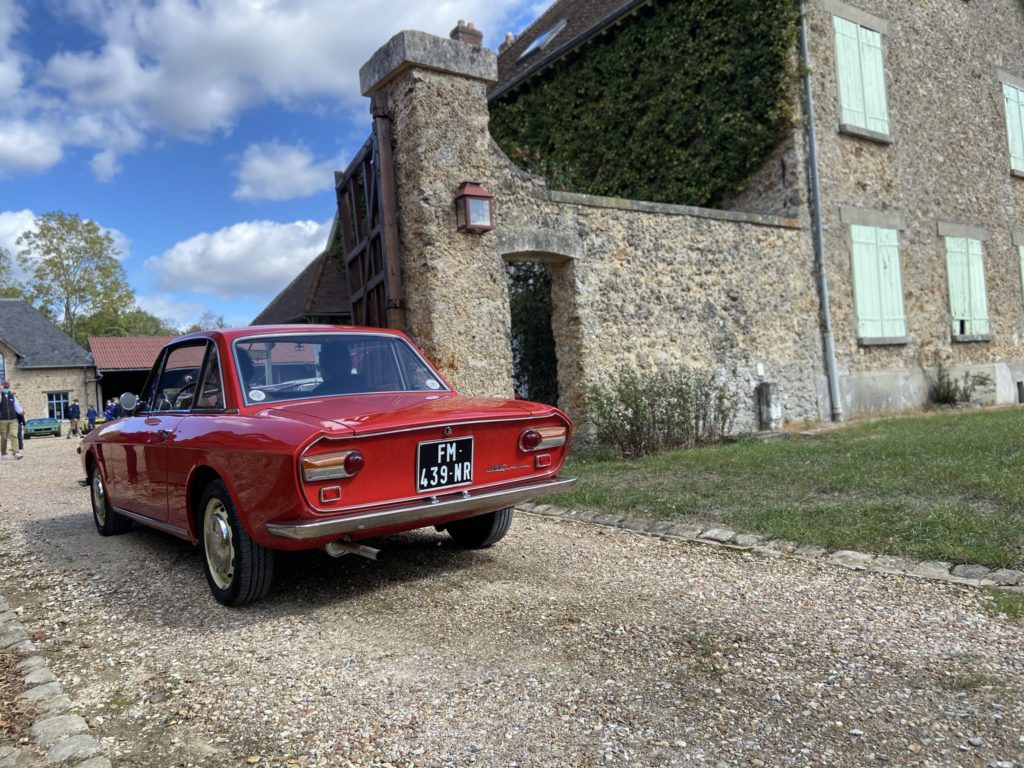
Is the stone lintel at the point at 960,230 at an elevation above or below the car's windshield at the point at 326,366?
above

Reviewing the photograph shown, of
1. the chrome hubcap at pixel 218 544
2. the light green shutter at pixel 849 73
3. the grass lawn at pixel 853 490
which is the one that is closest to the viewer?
the chrome hubcap at pixel 218 544

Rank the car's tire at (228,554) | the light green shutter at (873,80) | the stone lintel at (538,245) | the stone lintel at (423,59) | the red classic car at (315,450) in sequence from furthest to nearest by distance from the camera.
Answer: the light green shutter at (873,80) < the stone lintel at (538,245) < the stone lintel at (423,59) < the car's tire at (228,554) < the red classic car at (315,450)

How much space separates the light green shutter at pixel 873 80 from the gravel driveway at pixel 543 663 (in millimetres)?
10451

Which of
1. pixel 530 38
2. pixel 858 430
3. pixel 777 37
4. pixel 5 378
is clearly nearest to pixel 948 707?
pixel 858 430

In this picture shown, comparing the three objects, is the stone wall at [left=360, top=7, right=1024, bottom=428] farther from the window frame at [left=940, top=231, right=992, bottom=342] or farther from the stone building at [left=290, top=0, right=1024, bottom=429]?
the window frame at [left=940, top=231, right=992, bottom=342]

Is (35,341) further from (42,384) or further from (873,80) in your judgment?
(873,80)

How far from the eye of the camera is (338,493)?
3387 millimetres

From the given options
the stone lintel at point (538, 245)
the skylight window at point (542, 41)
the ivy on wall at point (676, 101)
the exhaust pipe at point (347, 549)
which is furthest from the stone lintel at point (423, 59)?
the skylight window at point (542, 41)

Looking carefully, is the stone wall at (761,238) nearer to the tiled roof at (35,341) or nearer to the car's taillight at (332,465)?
the car's taillight at (332,465)

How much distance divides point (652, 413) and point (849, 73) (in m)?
7.29

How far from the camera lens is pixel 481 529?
4.68 meters

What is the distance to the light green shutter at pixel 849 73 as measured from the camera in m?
11.9

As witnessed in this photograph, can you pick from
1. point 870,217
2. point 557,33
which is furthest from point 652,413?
point 557,33

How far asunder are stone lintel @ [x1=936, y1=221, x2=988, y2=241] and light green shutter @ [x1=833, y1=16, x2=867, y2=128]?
271cm
